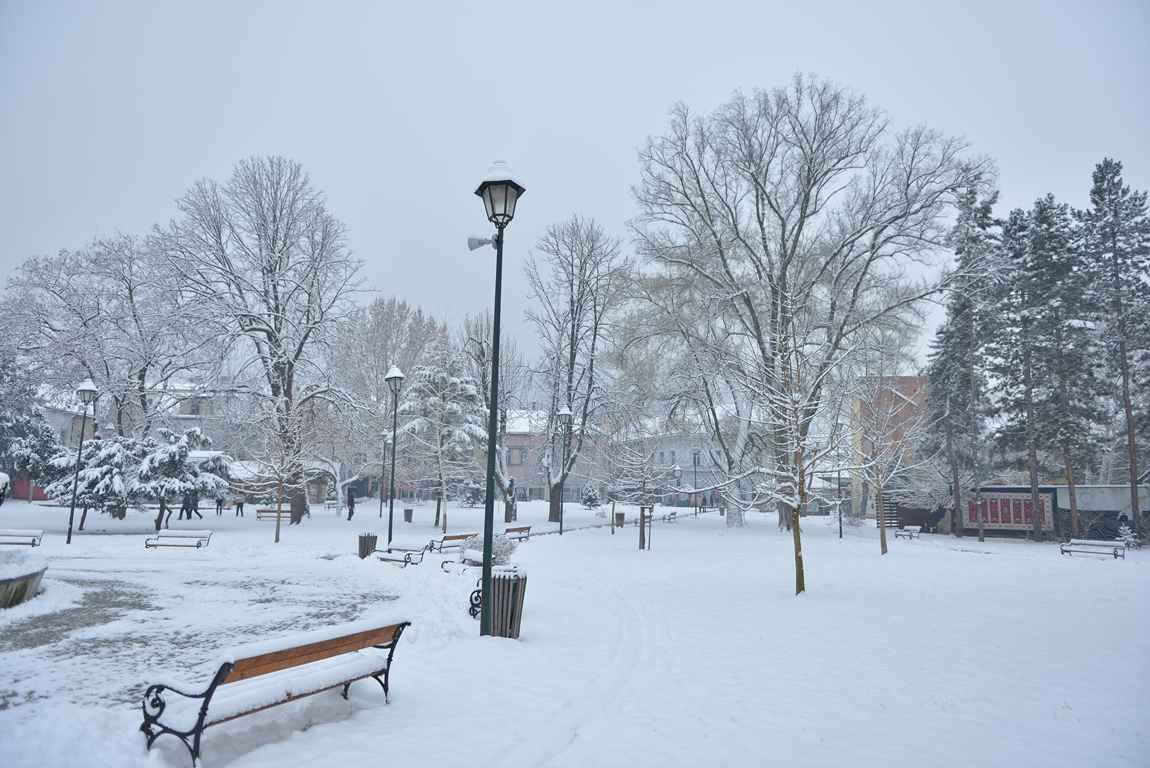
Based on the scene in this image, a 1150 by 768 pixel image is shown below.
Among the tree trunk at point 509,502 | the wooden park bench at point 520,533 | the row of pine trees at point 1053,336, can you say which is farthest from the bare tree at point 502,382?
the row of pine trees at point 1053,336

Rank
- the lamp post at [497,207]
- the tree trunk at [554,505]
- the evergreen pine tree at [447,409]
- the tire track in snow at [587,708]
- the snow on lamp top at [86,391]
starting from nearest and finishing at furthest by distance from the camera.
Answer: the tire track in snow at [587,708] < the lamp post at [497,207] < the snow on lamp top at [86,391] < the tree trunk at [554,505] < the evergreen pine tree at [447,409]

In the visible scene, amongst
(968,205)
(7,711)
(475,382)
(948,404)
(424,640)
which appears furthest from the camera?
(475,382)

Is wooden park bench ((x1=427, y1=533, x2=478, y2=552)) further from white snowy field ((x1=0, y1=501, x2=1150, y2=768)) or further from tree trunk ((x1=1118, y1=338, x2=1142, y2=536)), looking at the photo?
tree trunk ((x1=1118, y1=338, x2=1142, y2=536))

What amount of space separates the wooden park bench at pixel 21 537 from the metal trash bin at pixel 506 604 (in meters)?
15.2

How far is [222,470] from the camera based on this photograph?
28656 millimetres

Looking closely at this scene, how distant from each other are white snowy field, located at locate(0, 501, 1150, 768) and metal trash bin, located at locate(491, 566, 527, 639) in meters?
0.38

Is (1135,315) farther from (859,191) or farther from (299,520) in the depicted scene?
(299,520)

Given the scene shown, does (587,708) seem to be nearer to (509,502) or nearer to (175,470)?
(175,470)

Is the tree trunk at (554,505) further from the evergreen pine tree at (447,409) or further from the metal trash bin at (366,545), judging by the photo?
the metal trash bin at (366,545)

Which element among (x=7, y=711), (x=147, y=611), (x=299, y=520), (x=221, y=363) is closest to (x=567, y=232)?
(x=221, y=363)

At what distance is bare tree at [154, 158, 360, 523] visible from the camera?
26344 mm

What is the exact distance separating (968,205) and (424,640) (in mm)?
32646

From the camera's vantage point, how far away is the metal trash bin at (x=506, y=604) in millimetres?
8469

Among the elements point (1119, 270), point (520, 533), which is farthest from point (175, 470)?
point (1119, 270)
